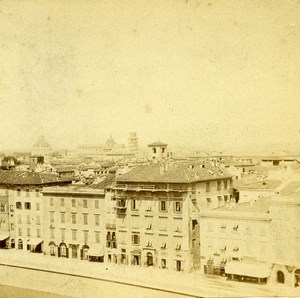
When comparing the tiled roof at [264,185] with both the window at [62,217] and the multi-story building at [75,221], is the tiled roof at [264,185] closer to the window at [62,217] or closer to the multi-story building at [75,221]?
the multi-story building at [75,221]

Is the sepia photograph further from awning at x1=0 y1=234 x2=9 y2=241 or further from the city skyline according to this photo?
awning at x1=0 y1=234 x2=9 y2=241

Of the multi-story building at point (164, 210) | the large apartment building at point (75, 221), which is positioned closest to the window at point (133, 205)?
the multi-story building at point (164, 210)

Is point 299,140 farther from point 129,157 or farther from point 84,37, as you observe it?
point 84,37

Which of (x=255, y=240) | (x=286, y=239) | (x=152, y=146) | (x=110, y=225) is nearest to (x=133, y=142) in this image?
(x=152, y=146)

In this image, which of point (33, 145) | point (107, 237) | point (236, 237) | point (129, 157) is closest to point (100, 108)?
point (129, 157)

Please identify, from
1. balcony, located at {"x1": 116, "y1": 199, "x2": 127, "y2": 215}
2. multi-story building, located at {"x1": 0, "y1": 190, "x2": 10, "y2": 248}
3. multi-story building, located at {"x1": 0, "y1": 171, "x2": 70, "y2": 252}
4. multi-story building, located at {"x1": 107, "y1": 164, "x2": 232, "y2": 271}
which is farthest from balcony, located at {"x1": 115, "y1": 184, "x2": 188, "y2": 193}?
multi-story building, located at {"x1": 0, "y1": 190, "x2": 10, "y2": 248}

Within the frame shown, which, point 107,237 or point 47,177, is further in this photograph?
point 47,177
